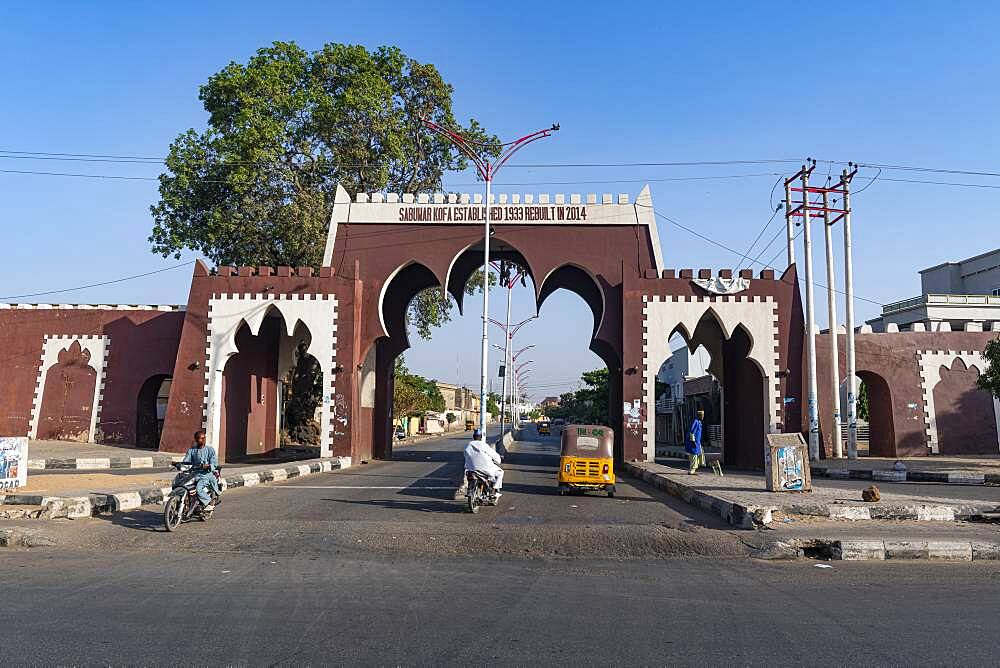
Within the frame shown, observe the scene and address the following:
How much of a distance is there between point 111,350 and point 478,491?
73.2 ft

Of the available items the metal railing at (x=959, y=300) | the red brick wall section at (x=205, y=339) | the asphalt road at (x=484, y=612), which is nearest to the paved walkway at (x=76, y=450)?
the red brick wall section at (x=205, y=339)

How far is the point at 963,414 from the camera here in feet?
94.9

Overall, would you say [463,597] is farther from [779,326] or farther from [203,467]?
[779,326]

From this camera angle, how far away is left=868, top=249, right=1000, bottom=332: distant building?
46.8 meters

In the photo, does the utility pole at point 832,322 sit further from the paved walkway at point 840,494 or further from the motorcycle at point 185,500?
the motorcycle at point 185,500

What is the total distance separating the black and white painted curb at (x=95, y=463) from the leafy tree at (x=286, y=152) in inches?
495

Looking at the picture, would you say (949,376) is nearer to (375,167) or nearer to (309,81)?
(375,167)

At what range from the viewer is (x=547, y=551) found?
33.8ft

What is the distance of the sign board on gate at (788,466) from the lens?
1444 cm

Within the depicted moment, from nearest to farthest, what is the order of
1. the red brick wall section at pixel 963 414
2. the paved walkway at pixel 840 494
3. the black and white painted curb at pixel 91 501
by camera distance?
the black and white painted curb at pixel 91 501
the paved walkway at pixel 840 494
the red brick wall section at pixel 963 414

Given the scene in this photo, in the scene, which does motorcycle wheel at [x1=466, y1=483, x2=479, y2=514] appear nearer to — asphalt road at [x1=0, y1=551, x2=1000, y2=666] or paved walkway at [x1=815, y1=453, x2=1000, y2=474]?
asphalt road at [x1=0, y1=551, x2=1000, y2=666]

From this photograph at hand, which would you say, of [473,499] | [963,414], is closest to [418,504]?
[473,499]

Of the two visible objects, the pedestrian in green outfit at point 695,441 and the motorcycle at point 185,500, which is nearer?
the motorcycle at point 185,500

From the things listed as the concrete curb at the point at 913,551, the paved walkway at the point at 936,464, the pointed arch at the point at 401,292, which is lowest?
the concrete curb at the point at 913,551
